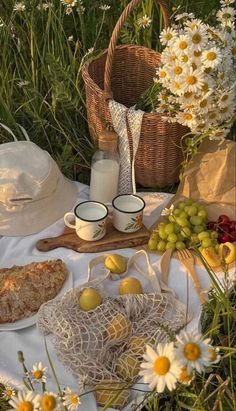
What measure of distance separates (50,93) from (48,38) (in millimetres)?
241

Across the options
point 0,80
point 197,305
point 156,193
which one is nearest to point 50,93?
point 0,80

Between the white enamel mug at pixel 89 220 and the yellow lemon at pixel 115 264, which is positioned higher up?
the white enamel mug at pixel 89 220

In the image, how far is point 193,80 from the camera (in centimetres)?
197

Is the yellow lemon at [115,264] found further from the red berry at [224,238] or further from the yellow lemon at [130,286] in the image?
the red berry at [224,238]

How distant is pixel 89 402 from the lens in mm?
1563

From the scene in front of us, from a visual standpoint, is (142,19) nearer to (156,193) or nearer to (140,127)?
(140,127)

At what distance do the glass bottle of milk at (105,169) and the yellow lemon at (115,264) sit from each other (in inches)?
14.7

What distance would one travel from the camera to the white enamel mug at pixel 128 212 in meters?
2.08

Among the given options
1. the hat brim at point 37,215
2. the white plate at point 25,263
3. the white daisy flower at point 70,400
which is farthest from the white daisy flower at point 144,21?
the white daisy flower at point 70,400

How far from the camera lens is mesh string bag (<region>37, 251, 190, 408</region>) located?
63.7 inches

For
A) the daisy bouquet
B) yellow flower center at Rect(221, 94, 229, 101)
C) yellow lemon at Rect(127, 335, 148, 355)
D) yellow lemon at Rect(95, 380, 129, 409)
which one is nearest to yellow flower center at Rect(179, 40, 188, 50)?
the daisy bouquet

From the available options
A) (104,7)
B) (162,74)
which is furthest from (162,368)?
(104,7)

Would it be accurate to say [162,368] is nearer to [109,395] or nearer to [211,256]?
[109,395]

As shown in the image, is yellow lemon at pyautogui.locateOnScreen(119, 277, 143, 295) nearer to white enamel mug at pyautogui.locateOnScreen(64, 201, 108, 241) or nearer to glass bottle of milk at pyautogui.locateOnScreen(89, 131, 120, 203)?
white enamel mug at pyautogui.locateOnScreen(64, 201, 108, 241)
